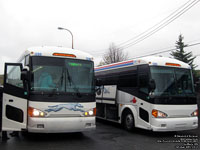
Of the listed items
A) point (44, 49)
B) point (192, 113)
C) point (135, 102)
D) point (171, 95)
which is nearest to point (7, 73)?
point (44, 49)

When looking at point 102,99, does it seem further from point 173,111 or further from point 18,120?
point 18,120

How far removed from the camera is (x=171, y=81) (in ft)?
31.3

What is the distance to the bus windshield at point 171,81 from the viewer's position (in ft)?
30.8

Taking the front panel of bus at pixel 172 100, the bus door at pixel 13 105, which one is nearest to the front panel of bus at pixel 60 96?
the bus door at pixel 13 105

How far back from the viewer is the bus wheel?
10.4 meters

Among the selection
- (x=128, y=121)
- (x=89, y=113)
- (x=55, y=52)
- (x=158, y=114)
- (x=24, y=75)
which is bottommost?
(x=128, y=121)

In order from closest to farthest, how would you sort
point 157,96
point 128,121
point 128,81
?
point 157,96
point 128,121
point 128,81

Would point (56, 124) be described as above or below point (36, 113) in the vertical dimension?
below

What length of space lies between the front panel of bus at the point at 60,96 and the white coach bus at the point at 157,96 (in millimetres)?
1235

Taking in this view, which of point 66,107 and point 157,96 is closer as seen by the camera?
point 66,107

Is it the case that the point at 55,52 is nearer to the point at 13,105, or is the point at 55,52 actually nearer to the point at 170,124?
the point at 13,105

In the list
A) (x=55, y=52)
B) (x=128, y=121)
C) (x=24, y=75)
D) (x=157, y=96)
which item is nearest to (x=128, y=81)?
(x=128, y=121)

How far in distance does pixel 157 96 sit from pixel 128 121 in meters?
2.13

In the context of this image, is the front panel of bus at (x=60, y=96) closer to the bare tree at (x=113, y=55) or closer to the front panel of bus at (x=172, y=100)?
the front panel of bus at (x=172, y=100)
